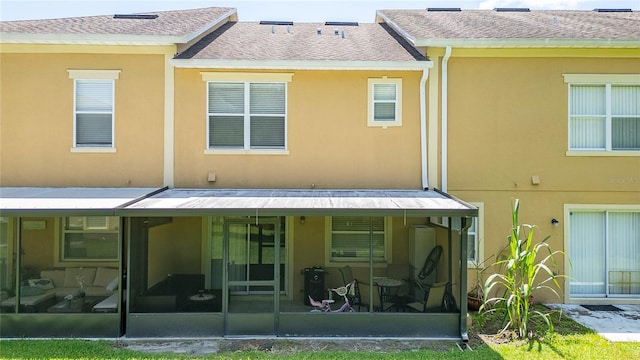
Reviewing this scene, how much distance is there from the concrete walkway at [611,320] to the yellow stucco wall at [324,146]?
4979 millimetres

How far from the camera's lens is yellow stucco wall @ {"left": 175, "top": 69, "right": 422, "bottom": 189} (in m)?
10.4

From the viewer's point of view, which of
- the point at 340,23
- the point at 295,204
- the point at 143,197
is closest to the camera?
the point at 295,204

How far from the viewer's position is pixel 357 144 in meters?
10.5

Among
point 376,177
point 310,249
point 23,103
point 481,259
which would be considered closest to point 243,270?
point 310,249

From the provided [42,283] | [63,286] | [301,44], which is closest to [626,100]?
[301,44]

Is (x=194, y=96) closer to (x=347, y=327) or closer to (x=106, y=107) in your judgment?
(x=106, y=107)

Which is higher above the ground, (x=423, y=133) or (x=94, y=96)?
(x=94, y=96)

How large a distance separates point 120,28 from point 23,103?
10.6 ft

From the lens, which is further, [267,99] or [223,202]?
[267,99]

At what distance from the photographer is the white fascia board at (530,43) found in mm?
10055

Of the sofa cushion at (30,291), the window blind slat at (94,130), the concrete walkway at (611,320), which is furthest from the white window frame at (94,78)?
the concrete walkway at (611,320)

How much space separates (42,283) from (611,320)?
1378cm

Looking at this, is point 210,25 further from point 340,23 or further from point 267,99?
point 340,23

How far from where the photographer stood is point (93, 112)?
10.3 meters
